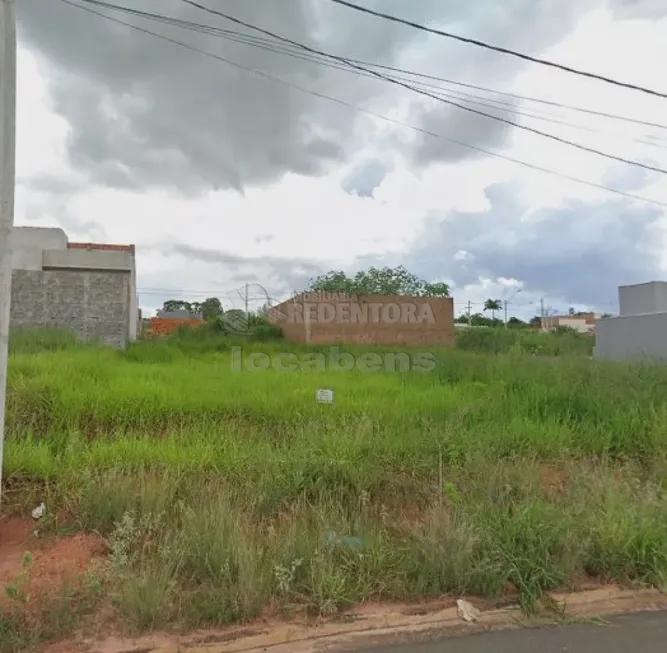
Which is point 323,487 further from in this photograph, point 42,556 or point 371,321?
point 371,321

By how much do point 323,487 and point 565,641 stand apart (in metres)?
2.08

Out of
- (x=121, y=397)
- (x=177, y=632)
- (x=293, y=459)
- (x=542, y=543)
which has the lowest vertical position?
(x=177, y=632)

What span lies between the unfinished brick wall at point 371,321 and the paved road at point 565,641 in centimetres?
1370

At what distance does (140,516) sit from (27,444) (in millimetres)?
1744

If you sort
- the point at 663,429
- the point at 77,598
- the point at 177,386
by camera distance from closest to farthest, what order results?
1. the point at 77,598
2. the point at 663,429
3. the point at 177,386

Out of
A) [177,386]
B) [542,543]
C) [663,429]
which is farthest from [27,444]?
[663,429]

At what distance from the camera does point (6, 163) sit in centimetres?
356

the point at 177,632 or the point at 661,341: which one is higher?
the point at 661,341

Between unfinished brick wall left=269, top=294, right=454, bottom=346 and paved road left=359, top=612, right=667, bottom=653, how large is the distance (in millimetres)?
13697

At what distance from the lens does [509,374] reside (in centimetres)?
830

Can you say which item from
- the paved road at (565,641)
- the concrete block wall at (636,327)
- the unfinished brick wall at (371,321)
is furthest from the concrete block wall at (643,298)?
the paved road at (565,641)

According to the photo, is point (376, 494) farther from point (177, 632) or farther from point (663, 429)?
point (663, 429)

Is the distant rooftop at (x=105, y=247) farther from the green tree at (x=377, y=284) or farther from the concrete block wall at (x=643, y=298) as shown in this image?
the concrete block wall at (x=643, y=298)

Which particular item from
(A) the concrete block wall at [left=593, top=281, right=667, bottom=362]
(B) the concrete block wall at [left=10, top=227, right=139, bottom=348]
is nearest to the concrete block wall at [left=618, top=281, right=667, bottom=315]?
(A) the concrete block wall at [left=593, top=281, right=667, bottom=362]
